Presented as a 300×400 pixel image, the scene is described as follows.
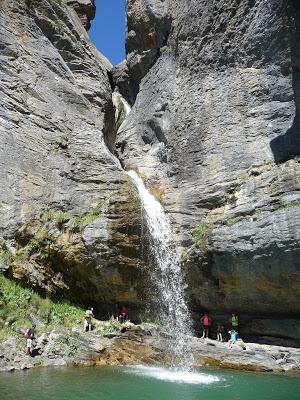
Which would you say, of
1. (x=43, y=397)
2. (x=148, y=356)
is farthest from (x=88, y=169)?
(x=43, y=397)

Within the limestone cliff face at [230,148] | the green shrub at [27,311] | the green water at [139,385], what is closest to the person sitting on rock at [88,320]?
the green shrub at [27,311]

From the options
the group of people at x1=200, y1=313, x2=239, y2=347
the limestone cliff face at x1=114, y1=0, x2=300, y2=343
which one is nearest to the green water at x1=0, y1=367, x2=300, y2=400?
the group of people at x1=200, y1=313, x2=239, y2=347

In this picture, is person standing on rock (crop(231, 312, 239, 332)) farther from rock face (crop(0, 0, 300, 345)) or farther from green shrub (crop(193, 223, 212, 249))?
green shrub (crop(193, 223, 212, 249))

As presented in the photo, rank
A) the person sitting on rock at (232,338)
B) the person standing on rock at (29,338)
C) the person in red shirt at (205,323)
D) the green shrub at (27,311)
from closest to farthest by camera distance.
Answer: the person standing on rock at (29,338) → the green shrub at (27,311) → the person sitting on rock at (232,338) → the person in red shirt at (205,323)

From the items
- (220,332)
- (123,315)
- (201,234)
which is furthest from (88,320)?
(201,234)

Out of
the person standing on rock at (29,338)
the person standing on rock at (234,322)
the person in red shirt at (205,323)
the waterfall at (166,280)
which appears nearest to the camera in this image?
the person standing on rock at (29,338)

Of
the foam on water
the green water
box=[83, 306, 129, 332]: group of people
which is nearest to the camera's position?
the green water

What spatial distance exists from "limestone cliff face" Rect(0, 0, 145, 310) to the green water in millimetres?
5358

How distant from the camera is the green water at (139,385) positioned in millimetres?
12016

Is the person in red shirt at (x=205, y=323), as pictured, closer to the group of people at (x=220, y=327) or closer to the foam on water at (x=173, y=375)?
the group of people at (x=220, y=327)

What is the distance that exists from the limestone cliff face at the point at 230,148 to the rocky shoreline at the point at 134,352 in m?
1.75

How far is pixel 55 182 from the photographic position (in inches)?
891

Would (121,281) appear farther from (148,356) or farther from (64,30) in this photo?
(64,30)

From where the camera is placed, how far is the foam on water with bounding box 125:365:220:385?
569 inches
